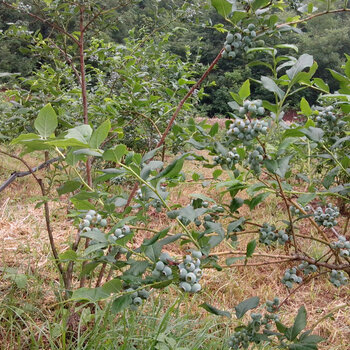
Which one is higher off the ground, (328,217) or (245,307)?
(328,217)

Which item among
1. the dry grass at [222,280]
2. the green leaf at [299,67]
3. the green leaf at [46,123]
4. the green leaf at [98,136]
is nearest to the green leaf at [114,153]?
the green leaf at [98,136]

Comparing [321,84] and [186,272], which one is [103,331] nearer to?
[186,272]

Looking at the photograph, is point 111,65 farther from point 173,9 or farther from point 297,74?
point 297,74

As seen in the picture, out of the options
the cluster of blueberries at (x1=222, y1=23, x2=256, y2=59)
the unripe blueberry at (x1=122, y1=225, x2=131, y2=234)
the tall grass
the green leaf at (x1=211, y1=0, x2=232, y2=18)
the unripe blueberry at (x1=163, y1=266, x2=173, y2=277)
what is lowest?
the tall grass

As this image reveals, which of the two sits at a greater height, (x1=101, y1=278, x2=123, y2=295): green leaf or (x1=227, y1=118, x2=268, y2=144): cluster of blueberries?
(x1=227, y1=118, x2=268, y2=144): cluster of blueberries

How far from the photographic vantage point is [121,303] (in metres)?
0.63

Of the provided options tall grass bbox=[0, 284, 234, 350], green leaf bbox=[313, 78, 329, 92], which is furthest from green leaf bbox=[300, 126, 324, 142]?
tall grass bbox=[0, 284, 234, 350]

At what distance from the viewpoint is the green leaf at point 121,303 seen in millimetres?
627

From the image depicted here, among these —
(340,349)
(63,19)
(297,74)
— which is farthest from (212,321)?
(63,19)

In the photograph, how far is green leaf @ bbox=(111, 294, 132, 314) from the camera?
2.06 feet

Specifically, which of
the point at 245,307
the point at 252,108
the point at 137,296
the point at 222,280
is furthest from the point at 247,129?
the point at 222,280

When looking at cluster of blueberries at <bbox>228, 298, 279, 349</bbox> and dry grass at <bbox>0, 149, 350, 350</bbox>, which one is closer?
cluster of blueberries at <bbox>228, 298, 279, 349</bbox>

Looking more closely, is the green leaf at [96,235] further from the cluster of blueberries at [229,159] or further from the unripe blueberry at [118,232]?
the cluster of blueberries at [229,159]

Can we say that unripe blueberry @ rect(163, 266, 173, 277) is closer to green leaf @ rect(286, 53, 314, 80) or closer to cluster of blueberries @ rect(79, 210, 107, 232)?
cluster of blueberries @ rect(79, 210, 107, 232)
